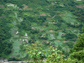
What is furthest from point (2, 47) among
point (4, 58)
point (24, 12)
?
point (24, 12)

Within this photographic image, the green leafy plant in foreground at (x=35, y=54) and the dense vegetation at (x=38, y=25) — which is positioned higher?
the green leafy plant in foreground at (x=35, y=54)

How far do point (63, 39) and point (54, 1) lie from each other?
5.47 meters

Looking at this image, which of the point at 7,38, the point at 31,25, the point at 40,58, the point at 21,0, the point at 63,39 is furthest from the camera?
the point at 21,0

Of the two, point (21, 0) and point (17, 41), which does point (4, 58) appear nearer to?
point (17, 41)

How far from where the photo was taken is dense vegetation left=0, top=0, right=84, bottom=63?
27.3 feet

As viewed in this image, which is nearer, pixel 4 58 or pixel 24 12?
pixel 4 58

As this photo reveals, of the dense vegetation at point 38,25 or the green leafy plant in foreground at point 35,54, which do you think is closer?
the green leafy plant in foreground at point 35,54

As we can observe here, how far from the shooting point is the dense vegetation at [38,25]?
8.32m

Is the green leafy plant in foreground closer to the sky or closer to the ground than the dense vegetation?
closer to the sky

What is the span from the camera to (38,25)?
10539 mm

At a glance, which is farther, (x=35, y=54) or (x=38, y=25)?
(x=38, y=25)

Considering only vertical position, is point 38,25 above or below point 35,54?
below

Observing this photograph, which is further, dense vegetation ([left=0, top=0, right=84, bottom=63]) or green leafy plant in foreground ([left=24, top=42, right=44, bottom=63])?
dense vegetation ([left=0, top=0, right=84, bottom=63])

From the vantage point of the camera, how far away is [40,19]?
1113 cm
